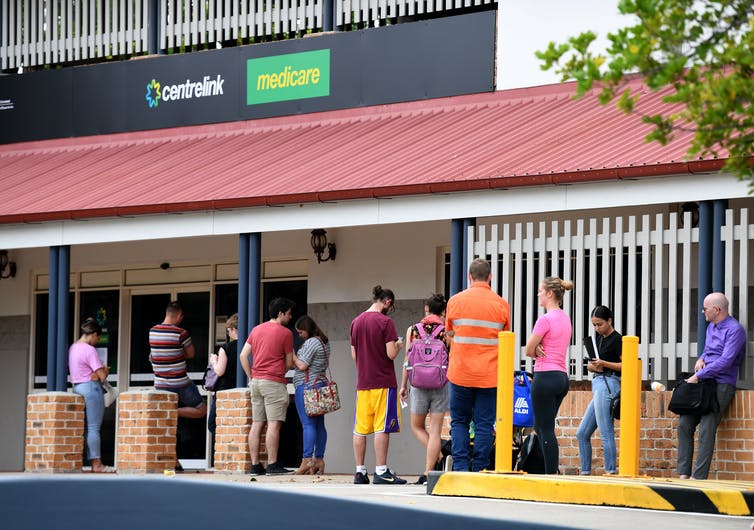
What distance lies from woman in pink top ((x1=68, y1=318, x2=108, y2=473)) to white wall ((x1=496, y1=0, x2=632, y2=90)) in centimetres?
537

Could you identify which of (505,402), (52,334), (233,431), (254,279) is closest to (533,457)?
(505,402)

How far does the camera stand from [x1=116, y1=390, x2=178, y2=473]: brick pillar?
16016 mm

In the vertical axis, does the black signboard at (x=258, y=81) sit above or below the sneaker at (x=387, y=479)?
above

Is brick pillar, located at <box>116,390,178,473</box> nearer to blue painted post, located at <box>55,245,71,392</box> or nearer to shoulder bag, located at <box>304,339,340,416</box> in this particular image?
blue painted post, located at <box>55,245,71,392</box>

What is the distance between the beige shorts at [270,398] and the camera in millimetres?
14914

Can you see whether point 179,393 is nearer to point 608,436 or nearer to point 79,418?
point 79,418

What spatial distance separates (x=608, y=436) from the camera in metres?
12.6

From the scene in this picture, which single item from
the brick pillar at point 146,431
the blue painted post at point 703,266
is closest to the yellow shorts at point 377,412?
the blue painted post at point 703,266

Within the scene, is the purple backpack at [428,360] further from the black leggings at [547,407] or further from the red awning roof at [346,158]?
the red awning roof at [346,158]

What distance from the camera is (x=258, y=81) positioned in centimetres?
1877

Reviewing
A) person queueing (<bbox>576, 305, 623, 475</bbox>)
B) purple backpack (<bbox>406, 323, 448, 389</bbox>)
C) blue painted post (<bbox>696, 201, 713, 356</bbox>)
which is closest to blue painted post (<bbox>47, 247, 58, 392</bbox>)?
purple backpack (<bbox>406, 323, 448, 389</bbox>)

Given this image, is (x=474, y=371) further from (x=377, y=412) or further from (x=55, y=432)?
(x=55, y=432)

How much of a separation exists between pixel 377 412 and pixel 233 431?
2.57 metres

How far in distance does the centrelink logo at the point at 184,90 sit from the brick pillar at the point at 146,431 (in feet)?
14.9
